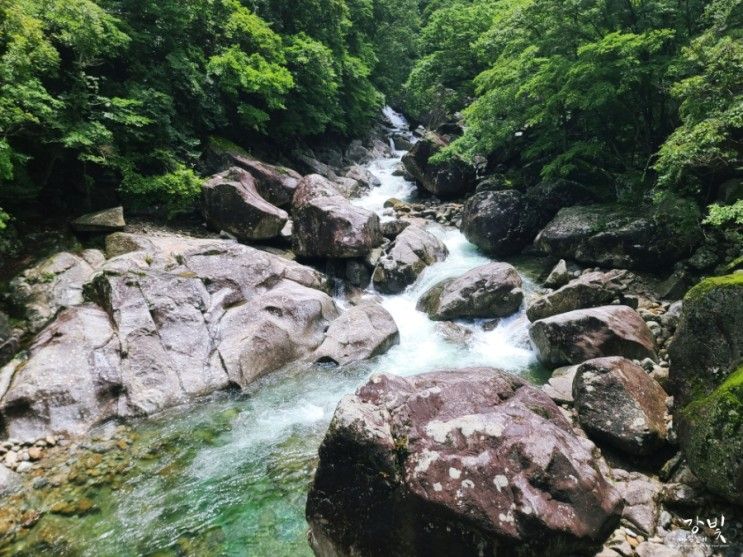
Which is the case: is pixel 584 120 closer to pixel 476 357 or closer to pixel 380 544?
pixel 476 357

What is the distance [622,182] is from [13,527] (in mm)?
18296

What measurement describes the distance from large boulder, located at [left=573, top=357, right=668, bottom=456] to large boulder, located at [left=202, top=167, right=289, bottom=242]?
12.0 meters

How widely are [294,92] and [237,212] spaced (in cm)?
1119

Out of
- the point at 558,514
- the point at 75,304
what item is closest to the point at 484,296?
the point at 558,514

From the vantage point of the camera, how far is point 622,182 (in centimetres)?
1480

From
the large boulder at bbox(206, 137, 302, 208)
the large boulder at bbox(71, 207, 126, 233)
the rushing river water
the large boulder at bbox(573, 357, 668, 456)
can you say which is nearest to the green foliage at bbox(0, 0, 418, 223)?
the large boulder at bbox(206, 137, 302, 208)

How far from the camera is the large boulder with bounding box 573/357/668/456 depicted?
6.64 metres

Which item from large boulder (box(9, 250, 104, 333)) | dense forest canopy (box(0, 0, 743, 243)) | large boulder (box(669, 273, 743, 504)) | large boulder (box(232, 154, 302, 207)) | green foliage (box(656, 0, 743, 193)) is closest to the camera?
large boulder (box(669, 273, 743, 504))

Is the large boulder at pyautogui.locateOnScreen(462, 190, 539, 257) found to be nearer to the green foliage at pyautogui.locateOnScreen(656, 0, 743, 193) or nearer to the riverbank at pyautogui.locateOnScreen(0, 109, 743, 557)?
the riverbank at pyautogui.locateOnScreen(0, 109, 743, 557)

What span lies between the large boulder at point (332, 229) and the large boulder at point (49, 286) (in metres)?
6.87

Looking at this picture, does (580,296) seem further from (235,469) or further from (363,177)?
(363,177)

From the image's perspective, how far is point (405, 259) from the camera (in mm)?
15953

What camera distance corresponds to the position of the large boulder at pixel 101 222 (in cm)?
1291

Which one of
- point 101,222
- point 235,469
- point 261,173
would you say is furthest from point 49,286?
point 261,173
